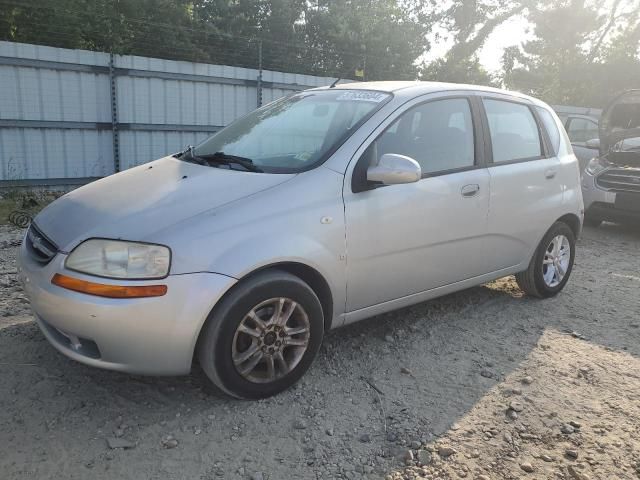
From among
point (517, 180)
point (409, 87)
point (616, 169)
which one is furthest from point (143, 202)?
point (616, 169)

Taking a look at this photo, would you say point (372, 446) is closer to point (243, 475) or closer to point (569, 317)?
point (243, 475)

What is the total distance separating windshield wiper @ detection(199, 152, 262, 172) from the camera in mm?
3284

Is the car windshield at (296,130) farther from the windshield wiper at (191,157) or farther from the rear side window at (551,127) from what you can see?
the rear side window at (551,127)

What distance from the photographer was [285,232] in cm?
286

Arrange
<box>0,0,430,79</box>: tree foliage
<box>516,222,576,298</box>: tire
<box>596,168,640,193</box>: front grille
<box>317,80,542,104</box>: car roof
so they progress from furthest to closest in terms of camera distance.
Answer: <box>0,0,430,79</box>: tree foliage
<box>596,168,640,193</box>: front grille
<box>516,222,576,298</box>: tire
<box>317,80,542,104</box>: car roof

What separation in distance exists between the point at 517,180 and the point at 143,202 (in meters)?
2.69

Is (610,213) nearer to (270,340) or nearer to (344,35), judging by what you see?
(270,340)

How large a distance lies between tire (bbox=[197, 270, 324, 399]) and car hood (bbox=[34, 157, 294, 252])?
481mm

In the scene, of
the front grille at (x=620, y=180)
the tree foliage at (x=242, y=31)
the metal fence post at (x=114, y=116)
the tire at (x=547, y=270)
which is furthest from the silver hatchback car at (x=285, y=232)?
the tree foliage at (x=242, y=31)

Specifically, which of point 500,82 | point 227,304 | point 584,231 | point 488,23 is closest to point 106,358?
point 227,304

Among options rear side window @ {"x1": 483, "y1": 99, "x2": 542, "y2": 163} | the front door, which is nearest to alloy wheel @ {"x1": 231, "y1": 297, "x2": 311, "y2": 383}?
the front door

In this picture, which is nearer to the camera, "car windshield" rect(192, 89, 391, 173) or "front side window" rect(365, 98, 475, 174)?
"car windshield" rect(192, 89, 391, 173)

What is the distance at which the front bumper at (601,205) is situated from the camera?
7.48 meters

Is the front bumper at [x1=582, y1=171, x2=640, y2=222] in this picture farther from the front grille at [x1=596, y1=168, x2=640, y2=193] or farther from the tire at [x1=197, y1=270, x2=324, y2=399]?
the tire at [x1=197, y1=270, x2=324, y2=399]
